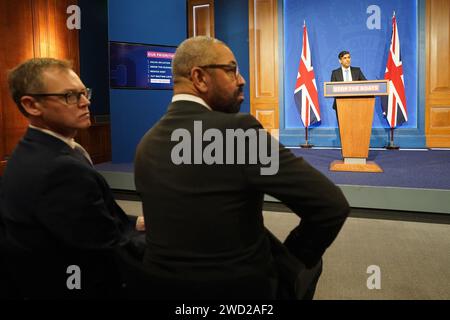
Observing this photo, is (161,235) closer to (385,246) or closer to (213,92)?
(213,92)

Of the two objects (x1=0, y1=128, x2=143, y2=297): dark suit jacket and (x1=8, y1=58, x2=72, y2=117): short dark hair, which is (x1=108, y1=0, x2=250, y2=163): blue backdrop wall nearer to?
(x1=8, y1=58, x2=72, y2=117): short dark hair

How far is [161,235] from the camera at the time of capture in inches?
42.3

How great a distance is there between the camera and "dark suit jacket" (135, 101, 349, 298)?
100cm

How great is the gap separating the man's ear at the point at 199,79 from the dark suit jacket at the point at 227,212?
0.09 meters

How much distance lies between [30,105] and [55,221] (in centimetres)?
41

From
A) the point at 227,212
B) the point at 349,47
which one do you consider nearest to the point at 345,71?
the point at 349,47

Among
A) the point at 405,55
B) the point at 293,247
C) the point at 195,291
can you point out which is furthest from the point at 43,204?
the point at 405,55

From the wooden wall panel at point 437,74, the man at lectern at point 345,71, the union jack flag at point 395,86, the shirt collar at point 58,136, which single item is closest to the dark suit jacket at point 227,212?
the shirt collar at point 58,136

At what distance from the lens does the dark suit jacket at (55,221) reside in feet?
3.52

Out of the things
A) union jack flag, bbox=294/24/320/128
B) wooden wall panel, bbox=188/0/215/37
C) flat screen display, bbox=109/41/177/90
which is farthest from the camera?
wooden wall panel, bbox=188/0/215/37

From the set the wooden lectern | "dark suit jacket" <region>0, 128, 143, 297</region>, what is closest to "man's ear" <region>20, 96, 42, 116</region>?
"dark suit jacket" <region>0, 128, 143, 297</region>

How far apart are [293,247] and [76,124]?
2.44 ft

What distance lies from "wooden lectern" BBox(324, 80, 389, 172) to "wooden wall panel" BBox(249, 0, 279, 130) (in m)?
2.78

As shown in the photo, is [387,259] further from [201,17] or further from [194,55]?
[201,17]
